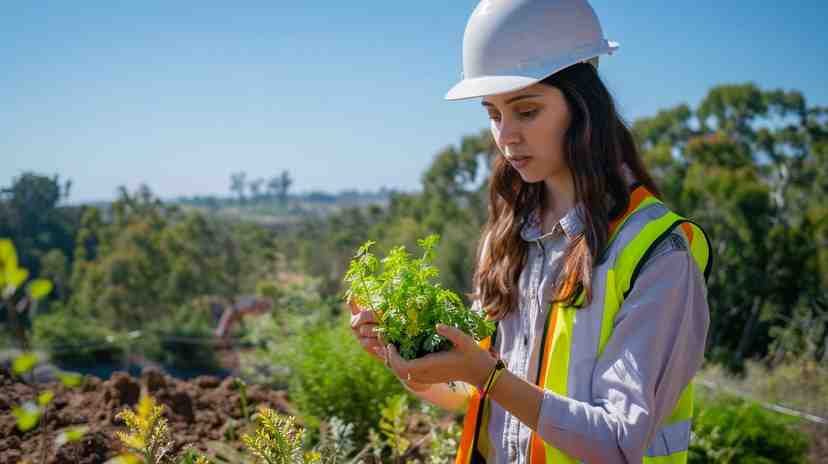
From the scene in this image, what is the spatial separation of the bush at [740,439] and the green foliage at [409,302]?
2441 millimetres

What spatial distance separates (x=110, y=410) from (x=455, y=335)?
1.83m

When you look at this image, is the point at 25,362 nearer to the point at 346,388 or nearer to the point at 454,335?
the point at 454,335

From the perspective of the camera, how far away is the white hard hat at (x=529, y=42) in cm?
156

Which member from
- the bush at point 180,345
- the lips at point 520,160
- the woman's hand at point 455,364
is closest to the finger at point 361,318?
the woman's hand at point 455,364

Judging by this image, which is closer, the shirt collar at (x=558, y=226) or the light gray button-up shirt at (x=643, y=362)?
the light gray button-up shirt at (x=643, y=362)

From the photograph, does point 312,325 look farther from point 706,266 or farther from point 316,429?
point 706,266

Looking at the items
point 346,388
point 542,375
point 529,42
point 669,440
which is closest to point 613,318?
point 542,375

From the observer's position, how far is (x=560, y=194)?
1845mm

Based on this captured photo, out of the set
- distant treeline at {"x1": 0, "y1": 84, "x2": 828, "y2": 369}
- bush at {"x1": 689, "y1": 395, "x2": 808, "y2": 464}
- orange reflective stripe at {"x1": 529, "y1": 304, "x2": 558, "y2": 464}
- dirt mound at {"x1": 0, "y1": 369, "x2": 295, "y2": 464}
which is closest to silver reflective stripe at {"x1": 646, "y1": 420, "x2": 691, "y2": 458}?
orange reflective stripe at {"x1": 529, "y1": 304, "x2": 558, "y2": 464}

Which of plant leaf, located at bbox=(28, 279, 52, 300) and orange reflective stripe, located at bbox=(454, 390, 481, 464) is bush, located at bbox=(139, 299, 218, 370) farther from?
plant leaf, located at bbox=(28, 279, 52, 300)

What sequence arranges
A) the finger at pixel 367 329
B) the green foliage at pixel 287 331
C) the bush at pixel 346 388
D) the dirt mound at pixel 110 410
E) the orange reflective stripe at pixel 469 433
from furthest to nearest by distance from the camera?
1. the green foliage at pixel 287 331
2. the bush at pixel 346 388
3. the dirt mound at pixel 110 410
4. the orange reflective stripe at pixel 469 433
5. the finger at pixel 367 329

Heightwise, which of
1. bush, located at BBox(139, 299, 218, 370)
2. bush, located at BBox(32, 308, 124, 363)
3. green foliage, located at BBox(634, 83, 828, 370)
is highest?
green foliage, located at BBox(634, 83, 828, 370)

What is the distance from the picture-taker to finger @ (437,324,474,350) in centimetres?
140

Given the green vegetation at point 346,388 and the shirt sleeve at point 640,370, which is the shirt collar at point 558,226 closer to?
the shirt sleeve at point 640,370
